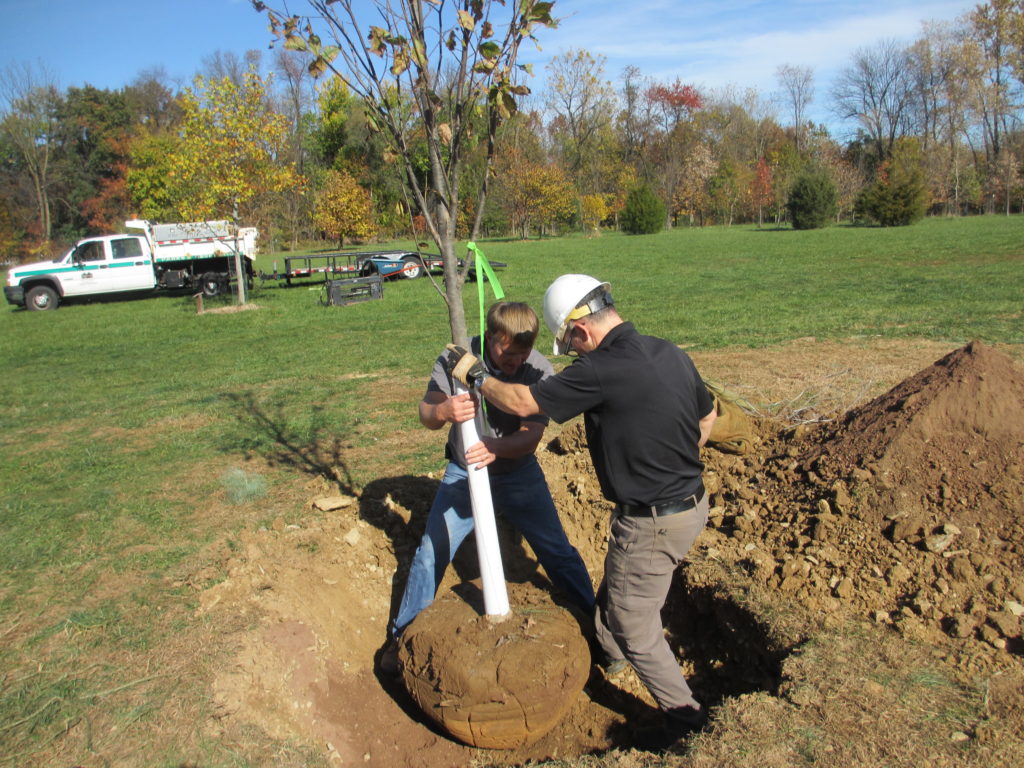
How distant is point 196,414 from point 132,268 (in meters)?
17.4

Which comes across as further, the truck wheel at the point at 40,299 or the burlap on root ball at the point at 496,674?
the truck wheel at the point at 40,299

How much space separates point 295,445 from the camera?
6723 millimetres

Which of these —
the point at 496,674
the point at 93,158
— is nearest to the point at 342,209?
the point at 93,158

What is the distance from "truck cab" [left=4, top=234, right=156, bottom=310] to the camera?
22.1 metres

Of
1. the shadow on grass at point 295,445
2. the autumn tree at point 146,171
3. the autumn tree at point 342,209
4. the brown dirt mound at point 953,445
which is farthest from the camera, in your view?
the autumn tree at point 146,171

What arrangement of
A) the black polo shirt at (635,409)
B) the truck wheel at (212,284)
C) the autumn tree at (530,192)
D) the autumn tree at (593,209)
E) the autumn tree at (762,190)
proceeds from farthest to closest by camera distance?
1. the autumn tree at (762,190)
2. the autumn tree at (593,209)
3. the autumn tree at (530,192)
4. the truck wheel at (212,284)
5. the black polo shirt at (635,409)

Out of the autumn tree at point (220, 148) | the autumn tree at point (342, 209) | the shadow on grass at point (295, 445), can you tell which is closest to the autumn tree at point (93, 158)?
the autumn tree at point (342, 209)

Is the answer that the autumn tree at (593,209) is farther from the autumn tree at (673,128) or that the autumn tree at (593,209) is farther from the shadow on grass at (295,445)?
the shadow on grass at (295,445)

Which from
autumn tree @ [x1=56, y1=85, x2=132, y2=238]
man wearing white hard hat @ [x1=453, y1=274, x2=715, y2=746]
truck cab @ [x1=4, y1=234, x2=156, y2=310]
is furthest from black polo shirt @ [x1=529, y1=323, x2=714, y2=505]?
autumn tree @ [x1=56, y1=85, x2=132, y2=238]

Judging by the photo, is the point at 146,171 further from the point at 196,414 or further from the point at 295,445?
the point at 295,445

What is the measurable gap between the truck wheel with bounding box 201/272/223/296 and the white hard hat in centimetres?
2167

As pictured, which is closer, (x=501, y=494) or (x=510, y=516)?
(x=501, y=494)

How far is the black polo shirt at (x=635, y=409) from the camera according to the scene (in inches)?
110

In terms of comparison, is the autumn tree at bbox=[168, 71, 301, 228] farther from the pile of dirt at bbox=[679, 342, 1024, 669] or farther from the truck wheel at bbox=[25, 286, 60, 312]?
the pile of dirt at bbox=[679, 342, 1024, 669]
